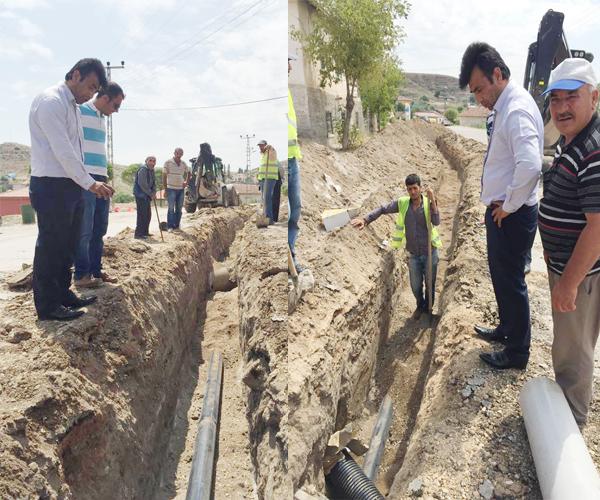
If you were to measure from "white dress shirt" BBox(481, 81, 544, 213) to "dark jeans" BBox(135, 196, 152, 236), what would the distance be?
6.57 meters

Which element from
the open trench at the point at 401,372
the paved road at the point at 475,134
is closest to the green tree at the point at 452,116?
the paved road at the point at 475,134

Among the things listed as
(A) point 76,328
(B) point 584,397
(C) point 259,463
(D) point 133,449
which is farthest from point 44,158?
(B) point 584,397

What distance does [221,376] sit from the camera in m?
5.64

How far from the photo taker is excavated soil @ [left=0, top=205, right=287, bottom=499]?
99.4 inches

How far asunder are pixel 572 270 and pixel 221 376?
4189 mm

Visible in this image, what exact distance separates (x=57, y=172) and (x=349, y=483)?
9.55 ft

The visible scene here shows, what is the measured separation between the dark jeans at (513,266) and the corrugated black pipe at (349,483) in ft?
4.39

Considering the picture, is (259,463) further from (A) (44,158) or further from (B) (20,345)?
(A) (44,158)

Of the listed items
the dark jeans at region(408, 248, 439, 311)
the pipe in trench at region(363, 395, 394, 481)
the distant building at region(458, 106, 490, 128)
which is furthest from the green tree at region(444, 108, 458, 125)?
the pipe in trench at region(363, 395, 394, 481)

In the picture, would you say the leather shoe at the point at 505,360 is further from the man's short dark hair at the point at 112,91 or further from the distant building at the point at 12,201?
the distant building at the point at 12,201

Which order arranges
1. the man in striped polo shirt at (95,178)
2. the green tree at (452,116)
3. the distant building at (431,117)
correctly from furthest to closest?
1. the green tree at (452,116)
2. the distant building at (431,117)
3. the man in striped polo shirt at (95,178)

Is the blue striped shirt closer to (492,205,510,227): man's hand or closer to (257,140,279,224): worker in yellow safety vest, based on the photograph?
(257,140,279,224): worker in yellow safety vest

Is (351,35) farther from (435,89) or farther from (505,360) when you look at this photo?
(435,89)

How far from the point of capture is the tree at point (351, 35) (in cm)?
1501
